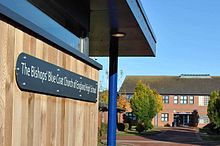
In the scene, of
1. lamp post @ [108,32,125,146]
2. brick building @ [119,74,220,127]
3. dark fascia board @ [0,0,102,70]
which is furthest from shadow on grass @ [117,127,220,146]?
dark fascia board @ [0,0,102,70]

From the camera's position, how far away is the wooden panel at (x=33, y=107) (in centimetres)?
309

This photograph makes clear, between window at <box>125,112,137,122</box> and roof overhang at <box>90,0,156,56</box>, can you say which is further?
window at <box>125,112,137,122</box>

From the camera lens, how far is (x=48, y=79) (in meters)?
3.80

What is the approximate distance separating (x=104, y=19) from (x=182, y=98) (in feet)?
262

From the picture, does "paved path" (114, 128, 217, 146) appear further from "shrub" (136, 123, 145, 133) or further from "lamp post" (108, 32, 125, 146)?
"lamp post" (108, 32, 125, 146)

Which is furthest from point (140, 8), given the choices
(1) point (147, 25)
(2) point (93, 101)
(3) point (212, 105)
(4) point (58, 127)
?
(3) point (212, 105)

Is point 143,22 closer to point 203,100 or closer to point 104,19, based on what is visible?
point 104,19

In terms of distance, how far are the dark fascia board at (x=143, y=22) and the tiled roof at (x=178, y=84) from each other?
75674mm

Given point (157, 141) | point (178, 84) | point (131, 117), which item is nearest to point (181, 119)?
point (178, 84)

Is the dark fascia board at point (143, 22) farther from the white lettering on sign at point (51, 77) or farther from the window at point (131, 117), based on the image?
the window at point (131, 117)

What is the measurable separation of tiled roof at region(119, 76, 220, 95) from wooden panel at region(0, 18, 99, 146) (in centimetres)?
7939

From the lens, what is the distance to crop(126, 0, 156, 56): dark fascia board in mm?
5886

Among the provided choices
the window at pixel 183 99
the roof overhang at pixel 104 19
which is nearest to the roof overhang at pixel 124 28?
the roof overhang at pixel 104 19

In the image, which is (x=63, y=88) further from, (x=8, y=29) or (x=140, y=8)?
(x=140, y=8)
